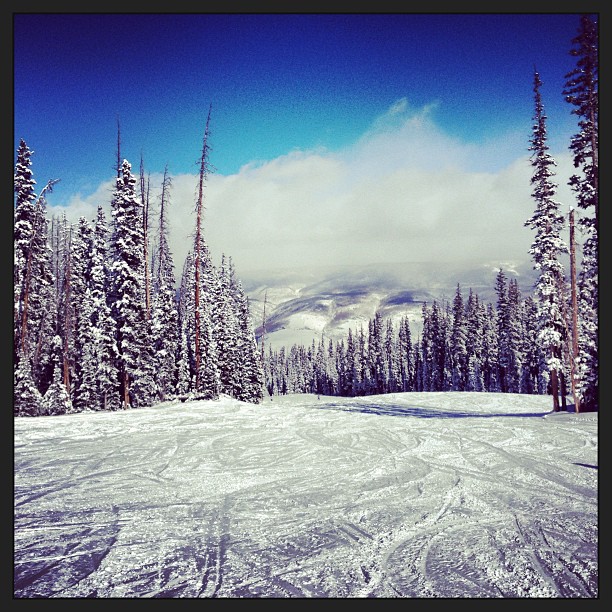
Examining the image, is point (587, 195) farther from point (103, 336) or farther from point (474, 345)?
point (474, 345)

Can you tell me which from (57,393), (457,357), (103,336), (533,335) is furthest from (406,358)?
(57,393)

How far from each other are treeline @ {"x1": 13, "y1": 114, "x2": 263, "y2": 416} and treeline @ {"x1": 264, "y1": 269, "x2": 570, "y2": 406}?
28958 mm

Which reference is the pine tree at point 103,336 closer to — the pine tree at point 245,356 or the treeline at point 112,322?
the treeline at point 112,322

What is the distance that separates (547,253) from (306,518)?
21663mm

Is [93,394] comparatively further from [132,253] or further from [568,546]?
[568,546]

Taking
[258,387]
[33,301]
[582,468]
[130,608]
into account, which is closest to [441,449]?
[582,468]

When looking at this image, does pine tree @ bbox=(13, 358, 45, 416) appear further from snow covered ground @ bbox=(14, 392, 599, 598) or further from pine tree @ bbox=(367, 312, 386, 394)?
pine tree @ bbox=(367, 312, 386, 394)

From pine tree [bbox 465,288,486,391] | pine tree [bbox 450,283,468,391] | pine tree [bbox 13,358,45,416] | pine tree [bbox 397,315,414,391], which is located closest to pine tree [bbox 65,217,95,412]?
pine tree [bbox 13,358,45,416]

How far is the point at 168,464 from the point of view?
8672 mm

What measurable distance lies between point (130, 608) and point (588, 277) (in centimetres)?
2178

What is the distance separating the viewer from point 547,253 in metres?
20.6

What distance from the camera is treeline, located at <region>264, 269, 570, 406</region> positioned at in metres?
60.8

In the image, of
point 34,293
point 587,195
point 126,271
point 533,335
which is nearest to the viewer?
point 587,195

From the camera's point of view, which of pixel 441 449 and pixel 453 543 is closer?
pixel 453 543
